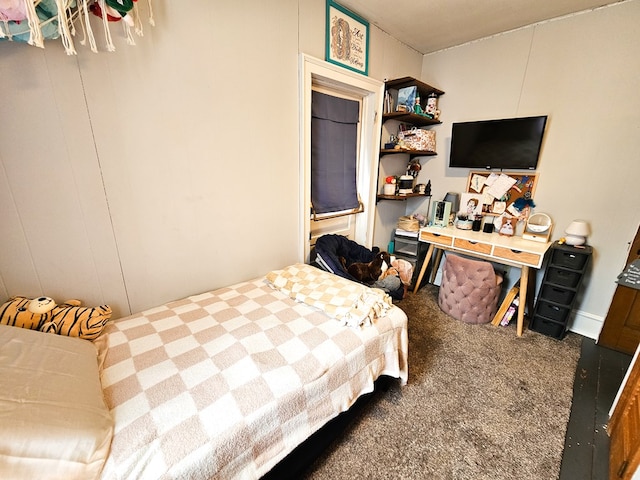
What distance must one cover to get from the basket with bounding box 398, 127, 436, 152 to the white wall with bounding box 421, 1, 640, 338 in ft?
1.73

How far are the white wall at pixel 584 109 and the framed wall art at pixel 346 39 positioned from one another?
1.14 meters

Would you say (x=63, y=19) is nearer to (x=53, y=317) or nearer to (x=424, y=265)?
(x=53, y=317)

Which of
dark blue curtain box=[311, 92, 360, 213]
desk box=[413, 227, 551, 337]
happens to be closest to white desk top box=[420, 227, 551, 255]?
desk box=[413, 227, 551, 337]

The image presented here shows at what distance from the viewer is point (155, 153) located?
1390 mm

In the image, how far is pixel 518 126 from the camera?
2.31 meters

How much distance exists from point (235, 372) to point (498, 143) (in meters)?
2.80

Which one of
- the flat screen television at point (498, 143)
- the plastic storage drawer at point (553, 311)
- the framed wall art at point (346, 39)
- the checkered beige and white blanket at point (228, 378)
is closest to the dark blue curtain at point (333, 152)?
the framed wall art at point (346, 39)

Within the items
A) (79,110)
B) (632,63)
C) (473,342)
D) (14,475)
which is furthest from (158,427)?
(632,63)

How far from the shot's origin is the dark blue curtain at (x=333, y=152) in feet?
7.36

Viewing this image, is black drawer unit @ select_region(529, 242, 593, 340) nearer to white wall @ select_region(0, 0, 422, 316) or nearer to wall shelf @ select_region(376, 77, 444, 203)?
wall shelf @ select_region(376, 77, 444, 203)

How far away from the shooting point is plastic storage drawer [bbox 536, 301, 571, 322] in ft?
7.11

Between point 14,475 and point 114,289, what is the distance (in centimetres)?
94

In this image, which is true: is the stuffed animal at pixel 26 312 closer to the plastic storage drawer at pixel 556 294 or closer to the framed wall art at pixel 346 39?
the framed wall art at pixel 346 39

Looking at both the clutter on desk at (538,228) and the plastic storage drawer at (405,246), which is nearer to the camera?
the clutter on desk at (538,228)
